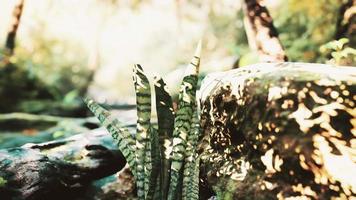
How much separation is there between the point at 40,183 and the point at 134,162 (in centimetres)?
68

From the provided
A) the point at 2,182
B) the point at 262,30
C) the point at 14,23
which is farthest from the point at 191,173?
the point at 14,23

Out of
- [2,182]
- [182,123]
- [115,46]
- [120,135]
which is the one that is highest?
[115,46]

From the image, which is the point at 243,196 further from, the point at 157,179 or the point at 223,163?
the point at 157,179

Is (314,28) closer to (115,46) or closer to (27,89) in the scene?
(27,89)

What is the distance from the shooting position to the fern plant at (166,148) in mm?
2463

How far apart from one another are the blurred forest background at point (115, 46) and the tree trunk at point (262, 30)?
0.29 metres

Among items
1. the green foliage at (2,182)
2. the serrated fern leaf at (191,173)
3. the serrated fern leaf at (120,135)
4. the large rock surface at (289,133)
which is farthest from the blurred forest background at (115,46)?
the green foliage at (2,182)

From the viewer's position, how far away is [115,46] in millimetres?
19938

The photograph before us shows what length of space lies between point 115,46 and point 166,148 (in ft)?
→ 58.5

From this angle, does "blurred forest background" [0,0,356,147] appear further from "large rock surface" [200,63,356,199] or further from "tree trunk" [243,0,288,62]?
"large rock surface" [200,63,356,199]

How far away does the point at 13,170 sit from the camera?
Answer: 2.71 meters

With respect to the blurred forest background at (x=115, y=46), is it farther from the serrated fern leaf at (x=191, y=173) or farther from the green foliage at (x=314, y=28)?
the serrated fern leaf at (x=191, y=173)

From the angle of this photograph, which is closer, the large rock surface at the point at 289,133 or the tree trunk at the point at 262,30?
the large rock surface at the point at 289,133

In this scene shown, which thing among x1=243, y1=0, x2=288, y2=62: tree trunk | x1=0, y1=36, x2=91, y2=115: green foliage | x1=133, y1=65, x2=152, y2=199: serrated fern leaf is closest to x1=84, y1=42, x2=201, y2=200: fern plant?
x1=133, y1=65, x2=152, y2=199: serrated fern leaf
